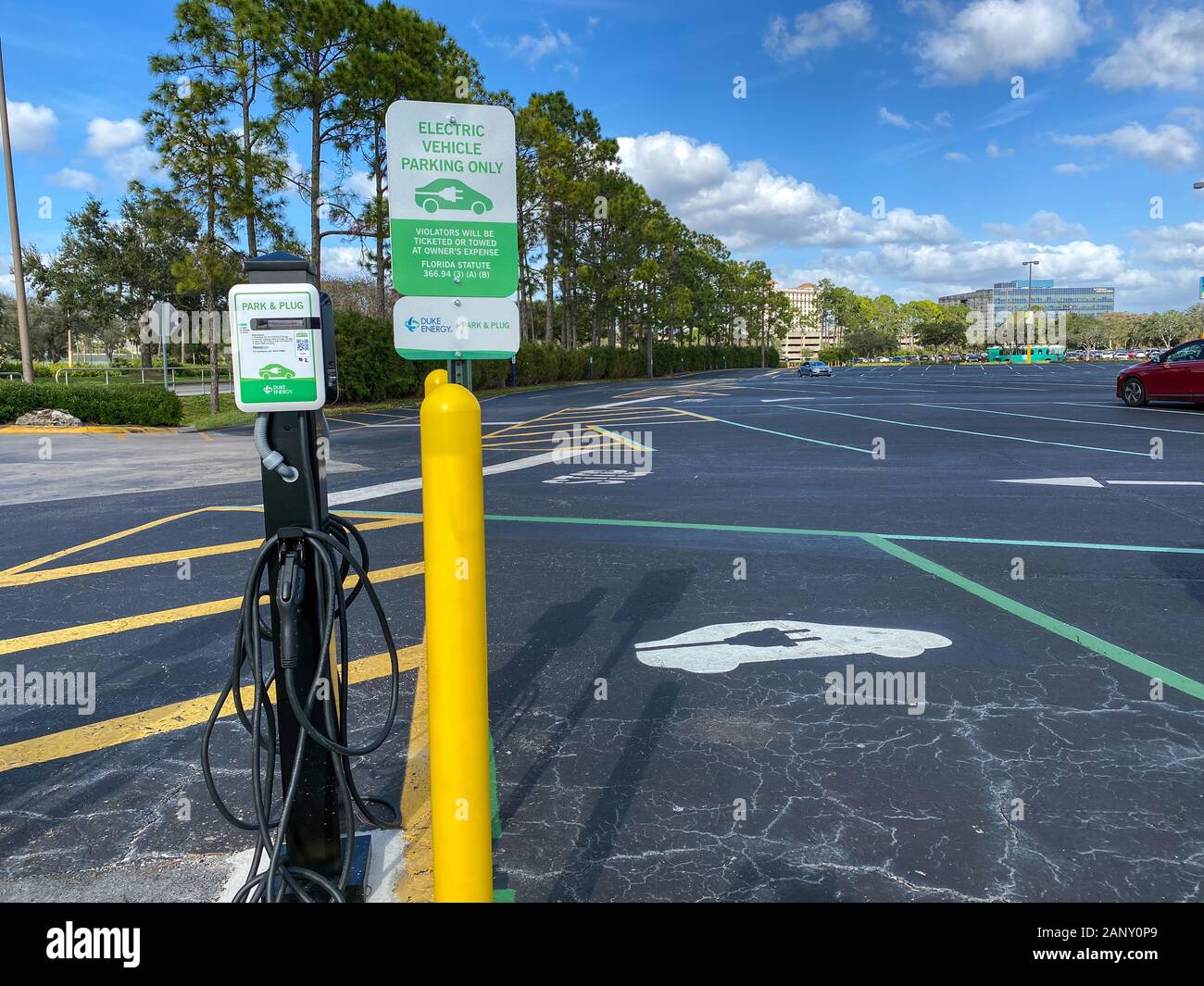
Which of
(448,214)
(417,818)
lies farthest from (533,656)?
(448,214)

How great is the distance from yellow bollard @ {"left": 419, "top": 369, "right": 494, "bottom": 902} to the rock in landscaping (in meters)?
21.2

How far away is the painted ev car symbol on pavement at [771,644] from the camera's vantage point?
4.63 meters

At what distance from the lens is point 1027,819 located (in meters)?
3.01

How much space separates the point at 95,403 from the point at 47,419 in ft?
3.54

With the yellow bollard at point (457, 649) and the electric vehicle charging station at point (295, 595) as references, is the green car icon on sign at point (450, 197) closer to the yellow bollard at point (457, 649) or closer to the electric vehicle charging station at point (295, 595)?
the electric vehicle charging station at point (295, 595)

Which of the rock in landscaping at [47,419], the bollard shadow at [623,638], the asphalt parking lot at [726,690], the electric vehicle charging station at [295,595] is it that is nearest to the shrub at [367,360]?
the rock in landscaping at [47,419]

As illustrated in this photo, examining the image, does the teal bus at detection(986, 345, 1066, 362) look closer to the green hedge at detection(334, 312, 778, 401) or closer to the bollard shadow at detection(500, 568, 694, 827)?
the green hedge at detection(334, 312, 778, 401)

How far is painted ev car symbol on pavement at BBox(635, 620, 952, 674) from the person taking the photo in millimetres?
4629

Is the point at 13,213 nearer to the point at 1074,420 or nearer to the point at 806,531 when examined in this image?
the point at 806,531

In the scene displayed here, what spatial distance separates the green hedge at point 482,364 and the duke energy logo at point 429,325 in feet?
12.1
